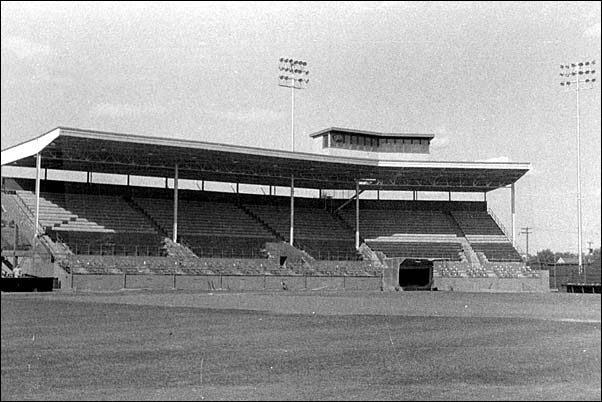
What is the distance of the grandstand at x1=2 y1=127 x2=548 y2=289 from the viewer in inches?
1535

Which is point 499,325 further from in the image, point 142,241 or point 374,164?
point 374,164

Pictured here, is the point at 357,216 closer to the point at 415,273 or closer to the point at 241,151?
the point at 415,273

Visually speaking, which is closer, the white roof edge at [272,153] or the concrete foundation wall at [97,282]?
the concrete foundation wall at [97,282]

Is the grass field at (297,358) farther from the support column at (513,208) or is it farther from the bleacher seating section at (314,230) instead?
the support column at (513,208)

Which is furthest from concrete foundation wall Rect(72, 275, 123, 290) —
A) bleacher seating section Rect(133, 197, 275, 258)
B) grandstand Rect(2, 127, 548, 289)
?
bleacher seating section Rect(133, 197, 275, 258)

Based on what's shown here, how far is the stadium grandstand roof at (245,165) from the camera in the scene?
40.0 m

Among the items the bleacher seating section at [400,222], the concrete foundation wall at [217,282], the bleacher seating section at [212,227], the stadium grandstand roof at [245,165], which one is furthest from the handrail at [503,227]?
the bleacher seating section at [212,227]

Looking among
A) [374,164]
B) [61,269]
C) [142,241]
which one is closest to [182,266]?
[142,241]

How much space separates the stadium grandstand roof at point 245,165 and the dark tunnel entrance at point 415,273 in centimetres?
743

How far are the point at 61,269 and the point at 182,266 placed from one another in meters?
7.19

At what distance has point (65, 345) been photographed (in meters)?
11.3

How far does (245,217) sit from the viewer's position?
5006 centimetres

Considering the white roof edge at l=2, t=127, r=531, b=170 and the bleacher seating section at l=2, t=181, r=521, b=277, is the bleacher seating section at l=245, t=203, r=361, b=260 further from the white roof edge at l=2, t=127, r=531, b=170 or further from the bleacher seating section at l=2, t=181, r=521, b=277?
the white roof edge at l=2, t=127, r=531, b=170

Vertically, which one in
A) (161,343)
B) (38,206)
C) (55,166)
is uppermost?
(55,166)
